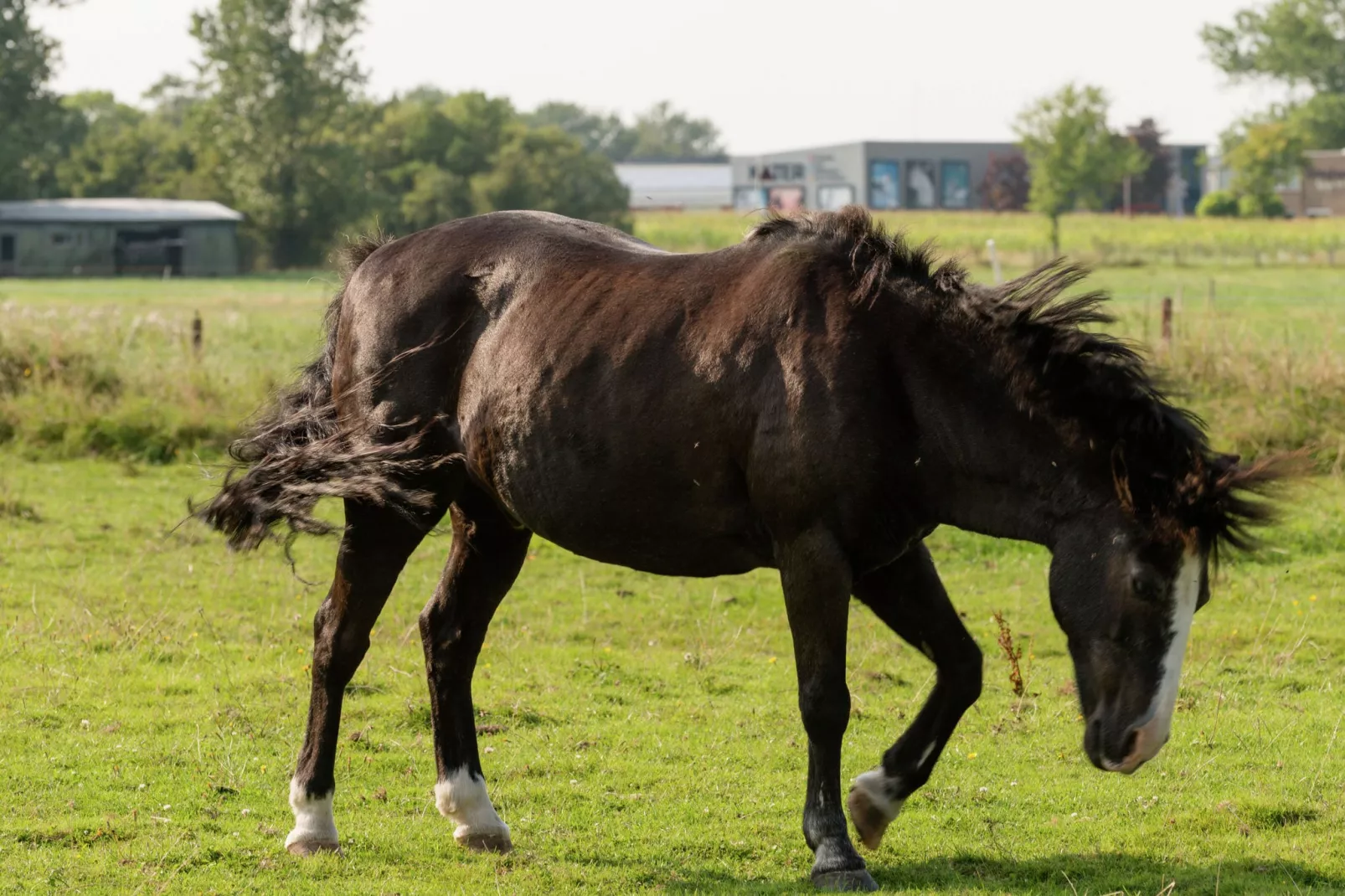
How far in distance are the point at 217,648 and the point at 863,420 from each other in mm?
5258

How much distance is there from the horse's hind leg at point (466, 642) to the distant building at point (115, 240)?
187 feet

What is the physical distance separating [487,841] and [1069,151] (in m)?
63.5

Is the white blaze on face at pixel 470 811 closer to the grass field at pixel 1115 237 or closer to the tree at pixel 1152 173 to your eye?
the grass field at pixel 1115 237

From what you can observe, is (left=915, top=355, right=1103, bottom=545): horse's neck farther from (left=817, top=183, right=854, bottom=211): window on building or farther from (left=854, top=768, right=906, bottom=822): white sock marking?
(left=817, top=183, right=854, bottom=211): window on building

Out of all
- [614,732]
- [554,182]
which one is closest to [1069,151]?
[554,182]

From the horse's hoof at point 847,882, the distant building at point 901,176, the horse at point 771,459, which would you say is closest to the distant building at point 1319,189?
the distant building at point 901,176

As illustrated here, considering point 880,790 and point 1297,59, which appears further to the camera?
point 1297,59

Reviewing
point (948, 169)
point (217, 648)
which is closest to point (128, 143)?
point (948, 169)

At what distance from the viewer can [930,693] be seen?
17.7 ft

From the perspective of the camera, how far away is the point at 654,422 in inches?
211

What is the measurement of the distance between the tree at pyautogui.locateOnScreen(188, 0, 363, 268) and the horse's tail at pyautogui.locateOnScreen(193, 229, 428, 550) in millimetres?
62101

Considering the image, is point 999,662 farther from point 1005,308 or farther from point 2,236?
point 2,236

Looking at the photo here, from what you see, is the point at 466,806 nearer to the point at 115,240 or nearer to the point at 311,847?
the point at 311,847

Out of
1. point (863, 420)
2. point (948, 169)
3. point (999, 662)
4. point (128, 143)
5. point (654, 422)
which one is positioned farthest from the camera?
point (948, 169)
